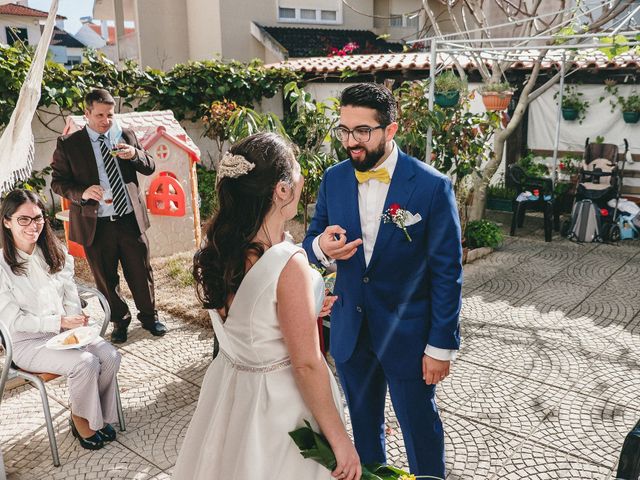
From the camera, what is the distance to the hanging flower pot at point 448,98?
7789 mm

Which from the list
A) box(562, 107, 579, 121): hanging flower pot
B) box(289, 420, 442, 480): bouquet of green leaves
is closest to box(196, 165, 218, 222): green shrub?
box(562, 107, 579, 121): hanging flower pot

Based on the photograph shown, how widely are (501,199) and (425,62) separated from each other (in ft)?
10.6

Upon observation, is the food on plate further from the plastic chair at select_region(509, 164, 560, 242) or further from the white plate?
the plastic chair at select_region(509, 164, 560, 242)

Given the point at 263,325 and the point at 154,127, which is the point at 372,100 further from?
the point at 154,127

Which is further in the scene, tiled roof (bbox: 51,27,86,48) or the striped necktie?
tiled roof (bbox: 51,27,86,48)

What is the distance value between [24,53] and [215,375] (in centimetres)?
780

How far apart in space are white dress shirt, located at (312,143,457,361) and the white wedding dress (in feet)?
2.74

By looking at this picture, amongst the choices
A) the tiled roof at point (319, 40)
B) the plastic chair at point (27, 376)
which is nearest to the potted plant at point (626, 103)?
the tiled roof at point (319, 40)

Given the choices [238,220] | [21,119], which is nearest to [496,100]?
[238,220]

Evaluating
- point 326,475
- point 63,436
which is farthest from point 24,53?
point 326,475

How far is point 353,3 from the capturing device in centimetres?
1872

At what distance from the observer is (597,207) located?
28.4 feet

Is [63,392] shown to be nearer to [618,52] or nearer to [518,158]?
[618,52]

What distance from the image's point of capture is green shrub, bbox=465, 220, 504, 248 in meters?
8.27
